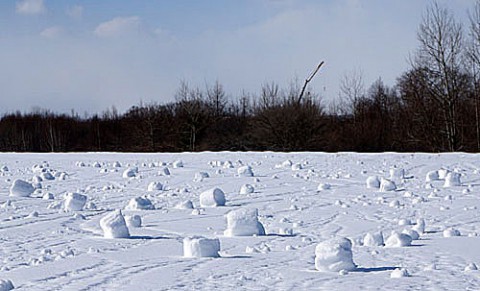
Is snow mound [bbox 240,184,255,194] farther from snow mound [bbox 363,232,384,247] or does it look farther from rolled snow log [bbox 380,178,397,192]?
snow mound [bbox 363,232,384,247]

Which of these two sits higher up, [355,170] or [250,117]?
[250,117]

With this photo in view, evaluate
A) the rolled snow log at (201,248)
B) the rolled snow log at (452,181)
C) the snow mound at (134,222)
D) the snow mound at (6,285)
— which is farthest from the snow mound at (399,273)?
the rolled snow log at (452,181)

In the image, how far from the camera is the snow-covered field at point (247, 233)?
11.8 ft

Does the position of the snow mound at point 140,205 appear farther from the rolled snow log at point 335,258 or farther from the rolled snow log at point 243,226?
the rolled snow log at point 335,258

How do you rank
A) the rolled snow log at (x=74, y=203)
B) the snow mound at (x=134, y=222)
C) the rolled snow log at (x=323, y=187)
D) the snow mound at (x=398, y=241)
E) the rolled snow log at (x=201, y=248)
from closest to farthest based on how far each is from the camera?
the rolled snow log at (x=201, y=248)
the snow mound at (x=398, y=241)
the snow mound at (x=134, y=222)
the rolled snow log at (x=74, y=203)
the rolled snow log at (x=323, y=187)

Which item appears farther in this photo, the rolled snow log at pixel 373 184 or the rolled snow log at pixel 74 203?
the rolled snow log at pixel 373 184

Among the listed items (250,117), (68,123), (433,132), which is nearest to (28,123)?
(68,123)

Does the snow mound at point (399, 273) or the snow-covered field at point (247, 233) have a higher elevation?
the snow-covered field at point (247, 233)

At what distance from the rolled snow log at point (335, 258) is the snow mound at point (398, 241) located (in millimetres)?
796

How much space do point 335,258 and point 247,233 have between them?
1393 mm

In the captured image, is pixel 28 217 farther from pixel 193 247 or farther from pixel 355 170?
pixel 355 170

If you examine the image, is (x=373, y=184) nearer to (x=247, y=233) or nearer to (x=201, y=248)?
(x=247, y=233)

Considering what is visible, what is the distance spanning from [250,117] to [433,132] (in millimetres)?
7402

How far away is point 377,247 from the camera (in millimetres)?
4445
